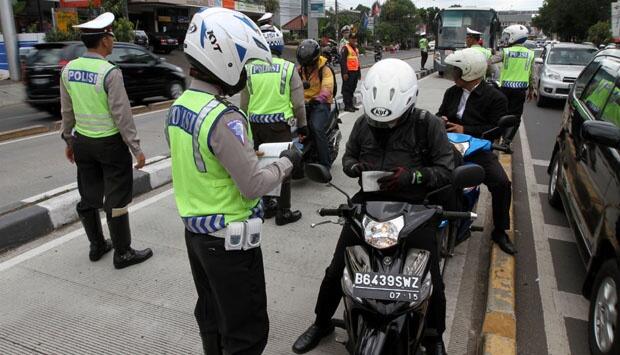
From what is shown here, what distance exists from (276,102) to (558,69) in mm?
10884

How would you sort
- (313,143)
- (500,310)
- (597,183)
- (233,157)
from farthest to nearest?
(313,143), (597,183), (500,310), (233,157)

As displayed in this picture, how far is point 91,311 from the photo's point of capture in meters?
3.36

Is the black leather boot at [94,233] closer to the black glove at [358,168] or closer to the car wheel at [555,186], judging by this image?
the black glove at [358,168]

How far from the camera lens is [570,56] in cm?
1415

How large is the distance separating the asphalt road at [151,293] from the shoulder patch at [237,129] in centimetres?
139

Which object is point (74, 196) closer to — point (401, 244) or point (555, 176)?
point (401, 244)

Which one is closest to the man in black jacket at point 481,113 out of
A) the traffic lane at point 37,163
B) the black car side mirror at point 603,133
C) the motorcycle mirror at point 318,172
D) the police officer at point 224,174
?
the black car side mirror at point 603,133

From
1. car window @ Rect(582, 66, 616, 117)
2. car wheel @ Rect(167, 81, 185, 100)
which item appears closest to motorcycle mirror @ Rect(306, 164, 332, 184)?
car window @ Rect(582, 66, 616, 117)

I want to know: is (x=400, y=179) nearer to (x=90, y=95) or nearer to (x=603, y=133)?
(x=603, y=133)

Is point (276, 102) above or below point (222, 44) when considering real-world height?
below

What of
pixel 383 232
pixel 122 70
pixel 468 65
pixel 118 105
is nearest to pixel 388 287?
pixel 383 232

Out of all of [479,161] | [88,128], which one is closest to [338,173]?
[479,161]

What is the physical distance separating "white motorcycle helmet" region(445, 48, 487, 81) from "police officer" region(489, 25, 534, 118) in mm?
3555

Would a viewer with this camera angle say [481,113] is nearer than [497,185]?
No
